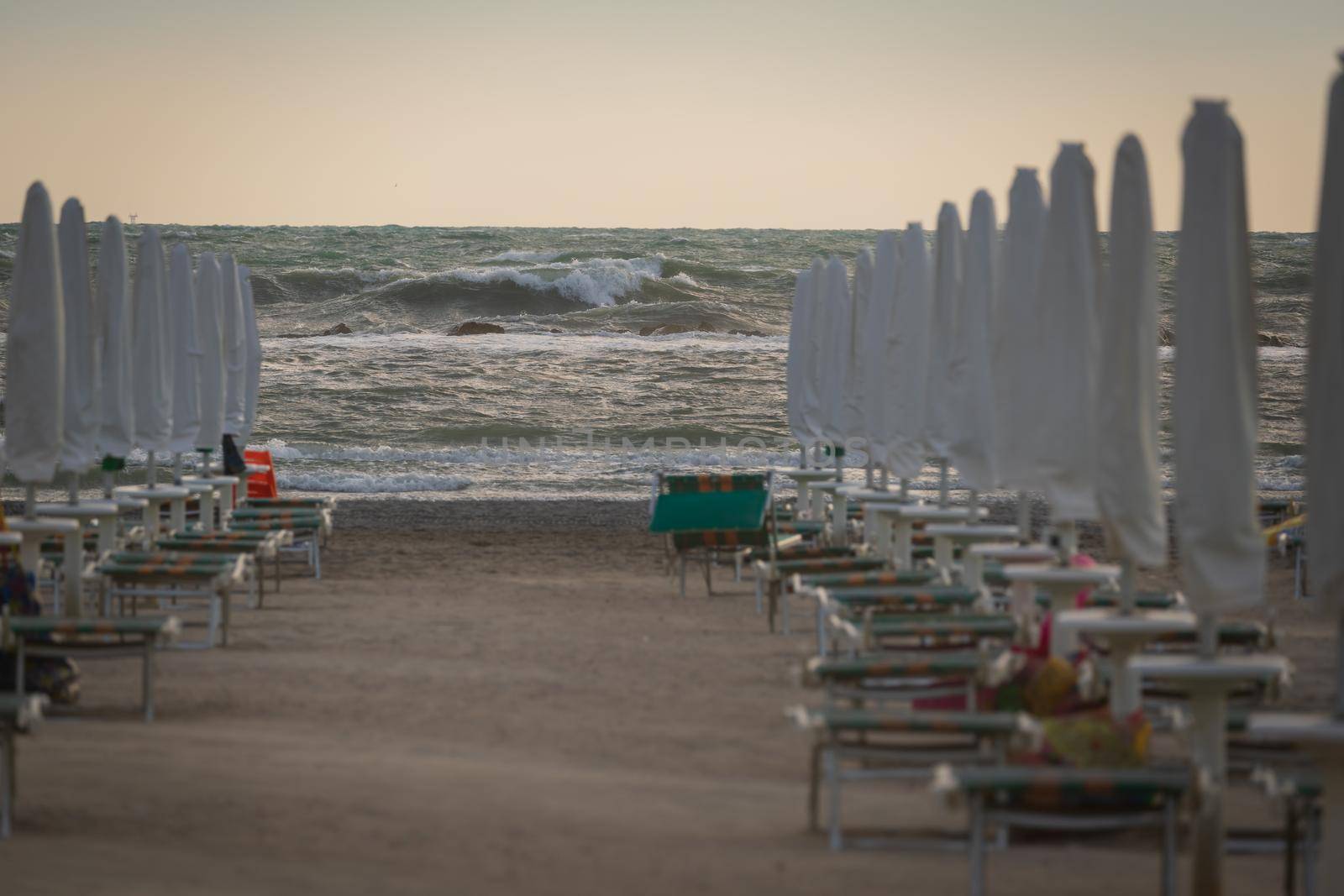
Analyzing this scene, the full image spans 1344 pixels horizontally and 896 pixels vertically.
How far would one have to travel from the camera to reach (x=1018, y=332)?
253 inches

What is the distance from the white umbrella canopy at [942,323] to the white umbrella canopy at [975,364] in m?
0.12

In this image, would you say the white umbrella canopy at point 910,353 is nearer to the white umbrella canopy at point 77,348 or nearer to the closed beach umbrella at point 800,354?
the closed beach umbrella at point 800,354

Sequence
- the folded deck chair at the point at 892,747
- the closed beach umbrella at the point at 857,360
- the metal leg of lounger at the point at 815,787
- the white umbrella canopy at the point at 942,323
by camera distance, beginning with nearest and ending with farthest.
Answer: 1. the folded deck chair at the point at 892,747
2. the metal leg of lounger at the point at 815,787
3. the white umbrella canopy at the point at 942,323
4. the closed beach umbrella at the point at 857,360

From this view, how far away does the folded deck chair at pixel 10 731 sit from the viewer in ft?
15.6

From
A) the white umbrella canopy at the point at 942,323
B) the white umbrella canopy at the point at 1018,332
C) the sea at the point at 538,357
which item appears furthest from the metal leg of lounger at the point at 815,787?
the sea at the point at 538,357

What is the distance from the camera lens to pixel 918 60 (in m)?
23.2

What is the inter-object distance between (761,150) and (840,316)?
38.8 meters

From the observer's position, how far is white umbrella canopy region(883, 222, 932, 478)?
29.6ft

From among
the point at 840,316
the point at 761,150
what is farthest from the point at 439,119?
the point at 840,316

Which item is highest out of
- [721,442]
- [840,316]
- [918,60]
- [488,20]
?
[488,20]

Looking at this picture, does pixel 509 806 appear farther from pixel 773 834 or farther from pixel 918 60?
pixel 918 60

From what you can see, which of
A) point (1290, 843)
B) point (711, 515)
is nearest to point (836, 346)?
point (711, 515)

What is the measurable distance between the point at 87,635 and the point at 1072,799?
12.4ft

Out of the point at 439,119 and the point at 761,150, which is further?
the point at 761,150
